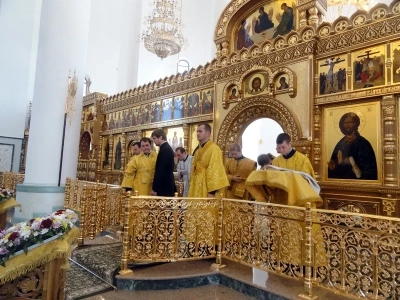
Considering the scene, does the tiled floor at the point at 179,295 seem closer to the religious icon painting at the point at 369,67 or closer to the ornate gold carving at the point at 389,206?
the ornate gold carving at the point at 389,206

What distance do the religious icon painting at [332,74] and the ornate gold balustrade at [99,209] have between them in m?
4.35

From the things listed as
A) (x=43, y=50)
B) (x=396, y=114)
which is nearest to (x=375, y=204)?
(x=396, y=114)

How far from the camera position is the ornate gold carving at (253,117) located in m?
6.19

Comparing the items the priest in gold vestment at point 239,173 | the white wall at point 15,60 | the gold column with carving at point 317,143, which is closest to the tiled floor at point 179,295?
the priest in gold vestment at point 239,173

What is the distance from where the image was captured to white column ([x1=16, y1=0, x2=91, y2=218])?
289 inches

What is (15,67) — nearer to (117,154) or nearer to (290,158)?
(117,154)

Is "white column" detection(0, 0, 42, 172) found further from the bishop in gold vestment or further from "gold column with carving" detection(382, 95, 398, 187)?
"gold column with carving" detection(382, 95, 398, 187)

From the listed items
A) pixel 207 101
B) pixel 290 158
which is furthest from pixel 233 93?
pixel 290 158

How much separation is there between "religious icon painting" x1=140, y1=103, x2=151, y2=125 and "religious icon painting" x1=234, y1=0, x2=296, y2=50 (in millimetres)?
3820

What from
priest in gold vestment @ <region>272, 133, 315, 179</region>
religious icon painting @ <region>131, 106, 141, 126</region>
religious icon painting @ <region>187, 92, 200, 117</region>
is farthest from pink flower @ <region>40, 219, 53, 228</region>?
religious icon painting @ <region>131, 106, 141, 126</region>

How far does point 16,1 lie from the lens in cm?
1457

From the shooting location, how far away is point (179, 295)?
3172 mm

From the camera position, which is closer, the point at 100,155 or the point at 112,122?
the point at 112,122

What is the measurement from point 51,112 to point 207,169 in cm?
543
